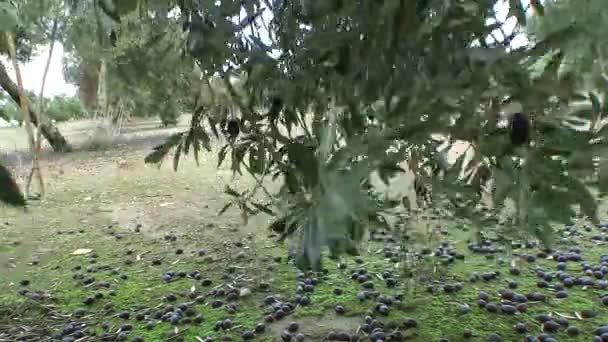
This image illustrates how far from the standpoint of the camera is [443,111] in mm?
597

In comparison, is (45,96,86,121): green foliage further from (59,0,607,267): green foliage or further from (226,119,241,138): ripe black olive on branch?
(59,0,607,267): green foliage

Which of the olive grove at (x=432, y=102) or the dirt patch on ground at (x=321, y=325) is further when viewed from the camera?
the dirt patch on ground at (x=321, y=325)

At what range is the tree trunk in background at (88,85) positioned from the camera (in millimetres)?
5840

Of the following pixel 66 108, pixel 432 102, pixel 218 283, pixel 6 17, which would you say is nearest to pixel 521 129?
pixel 432 102

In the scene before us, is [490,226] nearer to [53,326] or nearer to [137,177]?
[53,326]

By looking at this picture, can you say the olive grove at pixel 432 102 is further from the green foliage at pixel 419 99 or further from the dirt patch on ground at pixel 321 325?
the dirt patch on ground at pixel 321 325

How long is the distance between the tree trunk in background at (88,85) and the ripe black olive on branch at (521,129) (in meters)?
5.56

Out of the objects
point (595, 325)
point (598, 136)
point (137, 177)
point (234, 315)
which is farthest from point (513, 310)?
point (137, 177)

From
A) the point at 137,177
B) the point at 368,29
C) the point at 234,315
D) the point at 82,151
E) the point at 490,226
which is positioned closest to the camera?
the point at 368,29

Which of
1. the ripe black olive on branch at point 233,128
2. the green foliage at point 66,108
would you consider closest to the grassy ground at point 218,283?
the ripe black olive on branch at point 233,128

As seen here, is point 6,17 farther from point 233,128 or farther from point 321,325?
point 321,325

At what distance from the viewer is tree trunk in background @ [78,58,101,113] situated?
5840 millimetres

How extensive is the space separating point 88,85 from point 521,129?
6.56 metres

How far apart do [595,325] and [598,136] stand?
43.8 inches
